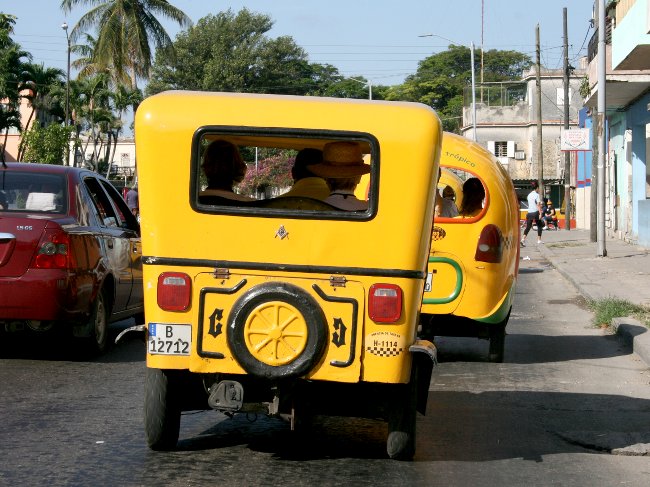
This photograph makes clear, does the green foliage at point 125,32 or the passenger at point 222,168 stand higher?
the green foliage at point 125,32

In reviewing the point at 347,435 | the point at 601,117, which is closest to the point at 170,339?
the point at 347,435

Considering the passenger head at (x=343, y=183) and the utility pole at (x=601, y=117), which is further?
the utility pole at (x=601, y=117)

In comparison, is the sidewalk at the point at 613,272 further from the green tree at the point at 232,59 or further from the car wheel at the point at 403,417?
the green tree at the point at 232,59

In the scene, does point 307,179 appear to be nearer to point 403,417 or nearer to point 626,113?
point 403,417

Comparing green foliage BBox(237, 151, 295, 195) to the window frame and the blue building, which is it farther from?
the blue building

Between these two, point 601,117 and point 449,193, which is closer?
point 449,193

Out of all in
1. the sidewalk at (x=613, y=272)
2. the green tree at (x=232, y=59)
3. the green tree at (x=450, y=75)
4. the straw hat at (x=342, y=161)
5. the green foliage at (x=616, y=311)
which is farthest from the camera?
the green tree at (x=450, y=75)

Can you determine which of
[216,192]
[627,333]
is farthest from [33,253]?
[627,333]

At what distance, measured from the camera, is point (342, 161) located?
6.29 m

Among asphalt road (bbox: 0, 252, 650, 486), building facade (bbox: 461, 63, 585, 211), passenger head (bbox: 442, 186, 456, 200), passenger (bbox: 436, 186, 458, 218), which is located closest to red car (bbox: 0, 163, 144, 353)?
asphalt road (bbox: 0, 252, 650, 486)

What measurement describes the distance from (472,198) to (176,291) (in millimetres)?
4878

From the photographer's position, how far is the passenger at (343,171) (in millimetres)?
6141

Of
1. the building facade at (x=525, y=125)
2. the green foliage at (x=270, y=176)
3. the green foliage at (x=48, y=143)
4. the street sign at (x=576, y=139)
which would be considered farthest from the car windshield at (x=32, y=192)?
the building facade at (x=525, y=125)

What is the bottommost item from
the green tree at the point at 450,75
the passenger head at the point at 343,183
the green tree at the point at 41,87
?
the passenger head at the point at 343,183
